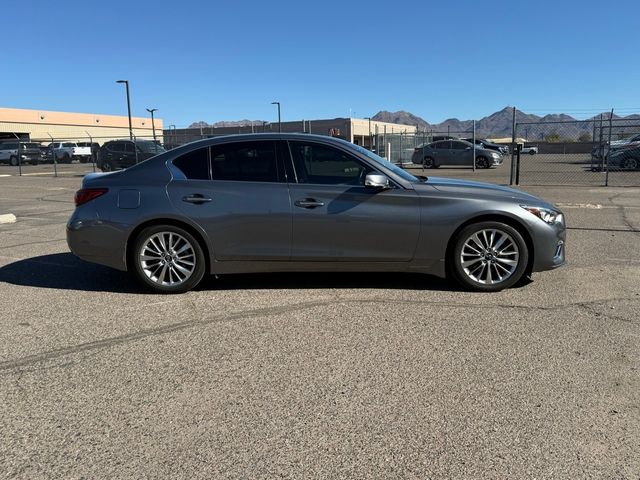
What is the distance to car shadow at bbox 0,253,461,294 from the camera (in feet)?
18.9

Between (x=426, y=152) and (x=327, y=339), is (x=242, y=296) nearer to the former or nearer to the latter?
(x=327, y=339)

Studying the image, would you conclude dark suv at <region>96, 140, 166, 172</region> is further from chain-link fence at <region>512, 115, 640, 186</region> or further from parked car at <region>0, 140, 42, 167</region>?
parked car at <region>0, 140, 42, 167</region>

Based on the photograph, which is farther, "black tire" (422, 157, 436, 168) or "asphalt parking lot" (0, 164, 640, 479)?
"black tire" (422, 157, 436, 168)

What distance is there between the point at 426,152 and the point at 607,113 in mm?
11593

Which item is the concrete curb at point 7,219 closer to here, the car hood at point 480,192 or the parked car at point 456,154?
the car hood at point 480,192

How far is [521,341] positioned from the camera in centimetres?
419

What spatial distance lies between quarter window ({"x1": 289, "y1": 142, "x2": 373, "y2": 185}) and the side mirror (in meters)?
0.17

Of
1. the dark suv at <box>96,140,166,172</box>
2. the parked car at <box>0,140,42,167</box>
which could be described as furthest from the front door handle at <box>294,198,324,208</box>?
the parked car at <box>0,140,42,167</box>

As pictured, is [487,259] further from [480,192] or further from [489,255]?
[480,192]

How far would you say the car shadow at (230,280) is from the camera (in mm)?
5766

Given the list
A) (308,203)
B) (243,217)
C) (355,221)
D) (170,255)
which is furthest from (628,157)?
(170,255)

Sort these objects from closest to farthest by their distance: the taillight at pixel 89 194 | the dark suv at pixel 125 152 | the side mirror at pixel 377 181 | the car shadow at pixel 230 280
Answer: the side mirror at pixel 377 181 → the taillight at pixel 89 194 → the car shadow at pixel 230 280 → the dark suv at pixel 125 152

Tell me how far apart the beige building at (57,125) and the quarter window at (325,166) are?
177ft

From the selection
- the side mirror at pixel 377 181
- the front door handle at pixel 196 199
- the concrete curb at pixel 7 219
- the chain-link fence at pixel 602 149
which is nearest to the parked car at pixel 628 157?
the chain-link fence at pixel 602 149
